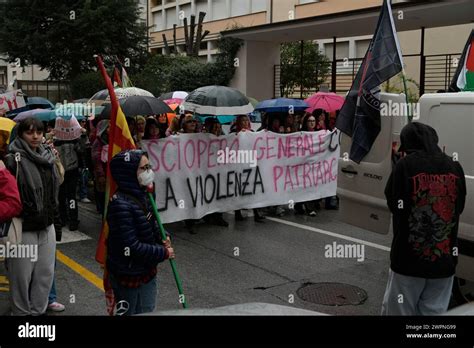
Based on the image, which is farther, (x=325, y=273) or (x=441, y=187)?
(x=325, y=273)

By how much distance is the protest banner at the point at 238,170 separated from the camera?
8.73 meters

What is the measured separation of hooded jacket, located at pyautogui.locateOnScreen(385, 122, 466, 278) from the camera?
12.8 ft

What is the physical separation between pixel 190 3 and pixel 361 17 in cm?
3259

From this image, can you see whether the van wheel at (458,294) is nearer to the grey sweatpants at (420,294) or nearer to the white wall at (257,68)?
the grey sweatpants at (420,294)

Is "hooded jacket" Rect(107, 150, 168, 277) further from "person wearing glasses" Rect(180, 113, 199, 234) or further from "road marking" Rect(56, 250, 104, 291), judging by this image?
"person wearing glasses" Rect(180, 113, 199, 234)

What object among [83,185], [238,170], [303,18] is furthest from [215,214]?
[303,18]

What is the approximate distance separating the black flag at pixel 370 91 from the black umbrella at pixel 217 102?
8.79 feet

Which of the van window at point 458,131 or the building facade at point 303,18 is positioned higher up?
the building facade at point 303,18

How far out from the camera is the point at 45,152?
5.17 meters

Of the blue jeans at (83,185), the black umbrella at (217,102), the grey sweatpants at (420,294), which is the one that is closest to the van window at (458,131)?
the grey sweatpants at (420,294)

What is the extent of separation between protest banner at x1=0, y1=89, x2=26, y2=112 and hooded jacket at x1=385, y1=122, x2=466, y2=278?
32.5 feet

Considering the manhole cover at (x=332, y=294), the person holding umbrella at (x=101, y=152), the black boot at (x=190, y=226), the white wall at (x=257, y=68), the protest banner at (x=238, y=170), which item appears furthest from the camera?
the white wall at (x=257, y=68)
